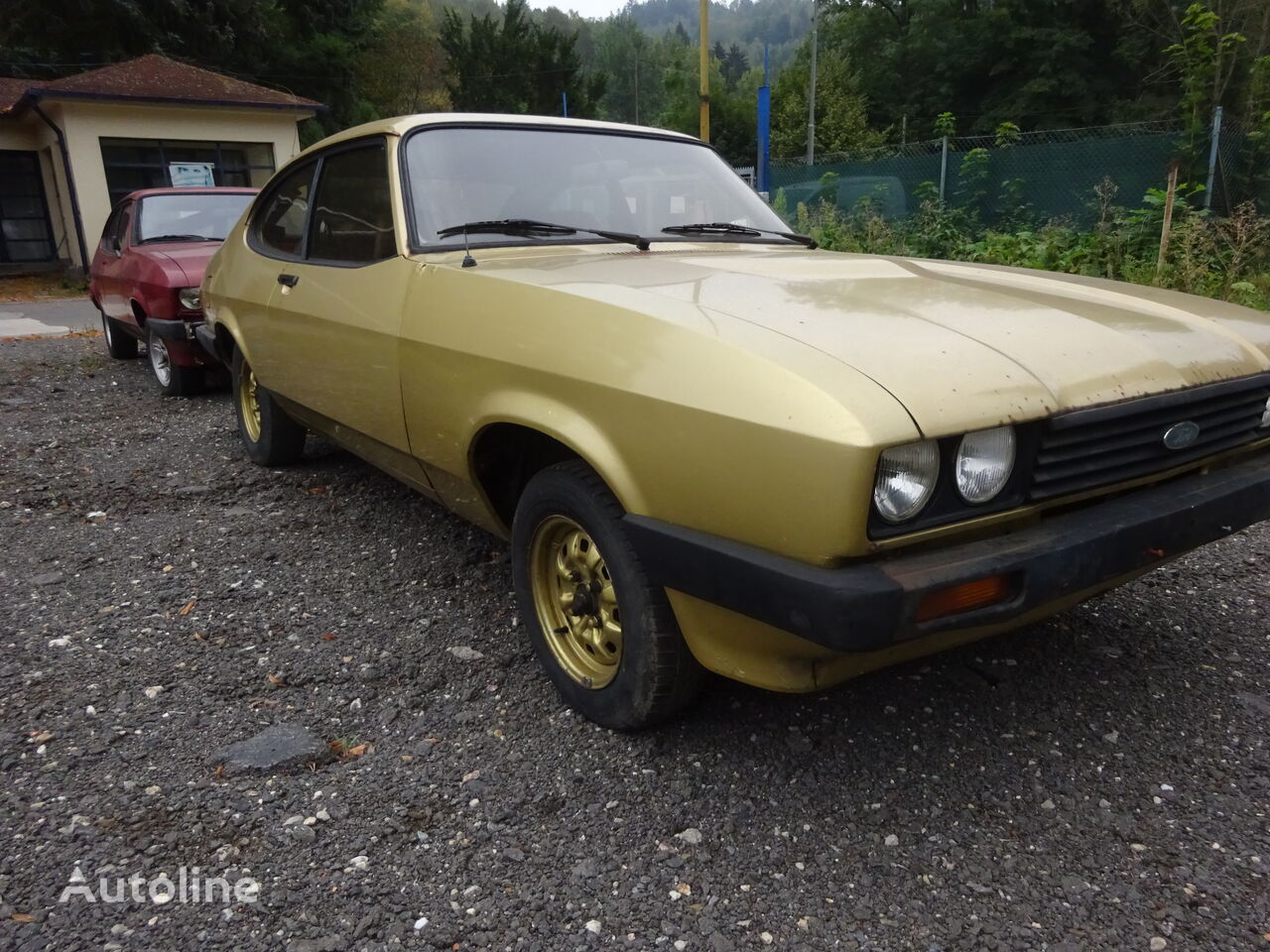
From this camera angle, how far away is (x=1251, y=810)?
2.04 m

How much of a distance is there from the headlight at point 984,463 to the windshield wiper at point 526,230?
152cm

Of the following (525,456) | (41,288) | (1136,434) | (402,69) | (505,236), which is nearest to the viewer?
(1136,434)

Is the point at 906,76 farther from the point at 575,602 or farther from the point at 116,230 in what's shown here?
the point at 575,602

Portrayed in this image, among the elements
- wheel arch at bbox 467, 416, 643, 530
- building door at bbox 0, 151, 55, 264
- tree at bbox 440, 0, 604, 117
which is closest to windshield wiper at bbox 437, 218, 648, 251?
wheel arch at bbox 467, 416, 643, 530

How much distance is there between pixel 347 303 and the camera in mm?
3074

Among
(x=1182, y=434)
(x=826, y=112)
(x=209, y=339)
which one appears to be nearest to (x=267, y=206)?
(x=209, y=339)

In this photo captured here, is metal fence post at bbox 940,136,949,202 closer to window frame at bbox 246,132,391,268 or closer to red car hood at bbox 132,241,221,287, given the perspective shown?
red car hood at bbox 132,241,221,287

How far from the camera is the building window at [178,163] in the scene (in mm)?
16094

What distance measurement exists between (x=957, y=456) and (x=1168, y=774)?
1109 millimetres

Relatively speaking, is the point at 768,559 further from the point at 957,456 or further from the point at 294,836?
the point at 294,836

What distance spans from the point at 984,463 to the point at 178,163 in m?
18.1

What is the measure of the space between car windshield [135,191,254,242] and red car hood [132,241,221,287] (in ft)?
0.55

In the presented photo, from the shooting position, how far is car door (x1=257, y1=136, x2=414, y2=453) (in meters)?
2.89

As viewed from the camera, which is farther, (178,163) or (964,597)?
(178,163)
